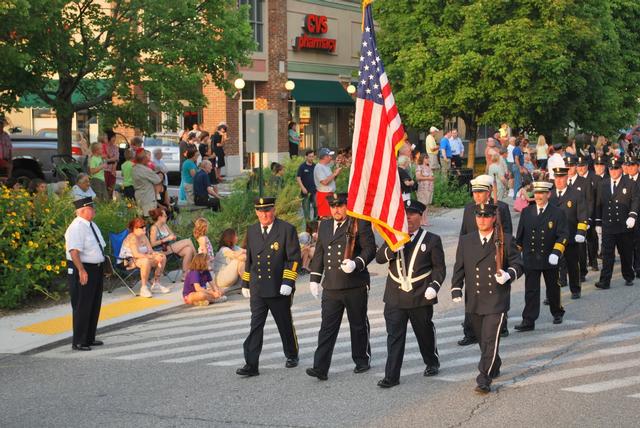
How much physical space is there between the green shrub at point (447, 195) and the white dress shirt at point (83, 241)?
17750 mm

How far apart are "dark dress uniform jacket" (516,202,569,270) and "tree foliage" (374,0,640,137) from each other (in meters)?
25.1

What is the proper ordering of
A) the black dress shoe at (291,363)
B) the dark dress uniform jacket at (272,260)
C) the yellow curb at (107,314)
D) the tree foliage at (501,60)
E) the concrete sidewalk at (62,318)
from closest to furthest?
the dark dress uniform jacket at (272,260), the black dress shoe at (291,363), the concrete sidewalk at (62,318), the yellow curb at (107,314), the tree foliage at (501,60)

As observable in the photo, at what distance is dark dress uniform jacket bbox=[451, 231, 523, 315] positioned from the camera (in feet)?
32.5

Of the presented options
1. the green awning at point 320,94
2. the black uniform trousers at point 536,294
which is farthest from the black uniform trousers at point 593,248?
the green awning at point 320,94

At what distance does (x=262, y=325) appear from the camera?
1047 cm

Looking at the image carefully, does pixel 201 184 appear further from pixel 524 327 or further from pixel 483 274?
pixel 483 274

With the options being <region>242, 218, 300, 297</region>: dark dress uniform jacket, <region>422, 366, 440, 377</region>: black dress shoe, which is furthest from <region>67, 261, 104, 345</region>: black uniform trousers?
<region>422, 366, 440, 377</region>: black dress shoe

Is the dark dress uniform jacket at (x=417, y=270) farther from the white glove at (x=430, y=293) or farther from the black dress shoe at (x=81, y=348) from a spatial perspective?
the black dress shoe at (x=81, y=348)

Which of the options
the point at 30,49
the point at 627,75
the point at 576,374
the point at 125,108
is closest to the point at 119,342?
the point at 576,374

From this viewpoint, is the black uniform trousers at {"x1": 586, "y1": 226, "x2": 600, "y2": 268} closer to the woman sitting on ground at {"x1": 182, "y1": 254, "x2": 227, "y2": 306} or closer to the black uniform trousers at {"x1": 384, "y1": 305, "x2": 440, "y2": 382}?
the woman sitting on ground at {"x1": 182, "y1": 254, "x2": 227, "y2": 306}

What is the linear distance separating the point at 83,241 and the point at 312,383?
3451 millimetres

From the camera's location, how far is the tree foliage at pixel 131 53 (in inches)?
840

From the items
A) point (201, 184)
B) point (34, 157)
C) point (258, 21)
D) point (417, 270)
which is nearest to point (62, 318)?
point (417, 270)

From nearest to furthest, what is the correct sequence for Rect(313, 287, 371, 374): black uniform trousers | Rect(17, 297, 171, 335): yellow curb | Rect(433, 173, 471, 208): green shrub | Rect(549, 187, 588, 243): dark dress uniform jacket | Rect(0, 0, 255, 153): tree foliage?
1. Rect(313, 287, 371, 374): black uniform trousers
2. Rect(17, 297, 171, 335): yellow curb
3. Rect(549, 187, 588, 243): dark dress uniform jacket
4. Rect(0, 0, 255, 153): tree foliage
5. Rect(433, 173, 471, 208): green shrub
